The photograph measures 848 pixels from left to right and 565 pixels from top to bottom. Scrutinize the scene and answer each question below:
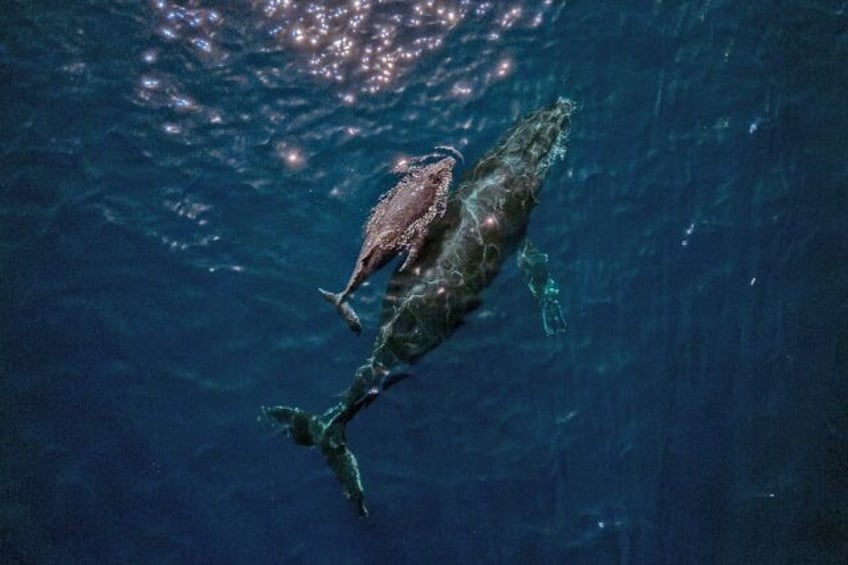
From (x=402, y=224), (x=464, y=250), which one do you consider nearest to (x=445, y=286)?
(x=464, y=250)

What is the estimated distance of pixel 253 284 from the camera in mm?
12344

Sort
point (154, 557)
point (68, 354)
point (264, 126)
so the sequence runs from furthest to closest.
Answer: point (264, 126) → point (68, 354) → point (154, 557)

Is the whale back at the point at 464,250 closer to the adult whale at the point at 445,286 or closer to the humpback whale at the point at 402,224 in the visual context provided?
the adult whale at the point at 445,286

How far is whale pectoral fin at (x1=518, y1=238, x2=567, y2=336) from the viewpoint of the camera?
474 inches

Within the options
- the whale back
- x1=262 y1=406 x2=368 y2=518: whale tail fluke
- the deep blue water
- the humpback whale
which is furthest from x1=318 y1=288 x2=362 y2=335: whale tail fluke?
x1=262 y1=406 x2=368 y2=518: whale tail fluke

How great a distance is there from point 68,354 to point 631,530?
40.3 feet

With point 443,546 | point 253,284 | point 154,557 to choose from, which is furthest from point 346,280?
point 154,557

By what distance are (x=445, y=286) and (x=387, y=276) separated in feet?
5.57

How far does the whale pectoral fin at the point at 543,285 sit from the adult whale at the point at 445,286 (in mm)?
21

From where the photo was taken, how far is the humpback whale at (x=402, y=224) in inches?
428

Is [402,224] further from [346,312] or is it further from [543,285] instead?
[543,285]

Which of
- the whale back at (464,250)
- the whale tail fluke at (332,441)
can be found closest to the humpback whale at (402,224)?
the whale back at (464,250)

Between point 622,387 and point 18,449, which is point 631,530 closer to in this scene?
point 622,387

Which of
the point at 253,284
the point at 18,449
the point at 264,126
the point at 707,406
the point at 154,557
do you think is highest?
the point at 264,126
